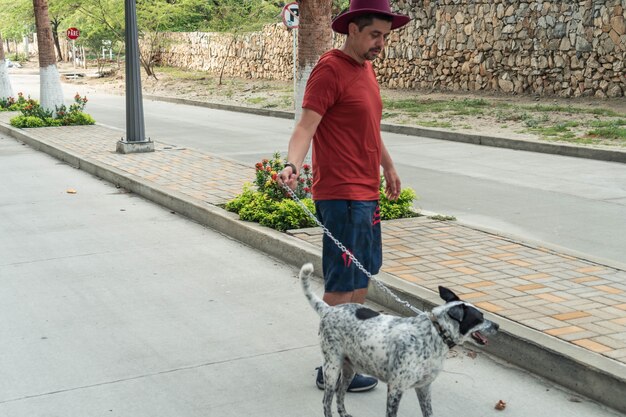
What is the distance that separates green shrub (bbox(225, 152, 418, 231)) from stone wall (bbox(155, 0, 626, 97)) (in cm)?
1369

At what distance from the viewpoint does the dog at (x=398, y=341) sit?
376cm

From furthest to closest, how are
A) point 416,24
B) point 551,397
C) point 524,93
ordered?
point 416,24
point 524,93
point 551,397

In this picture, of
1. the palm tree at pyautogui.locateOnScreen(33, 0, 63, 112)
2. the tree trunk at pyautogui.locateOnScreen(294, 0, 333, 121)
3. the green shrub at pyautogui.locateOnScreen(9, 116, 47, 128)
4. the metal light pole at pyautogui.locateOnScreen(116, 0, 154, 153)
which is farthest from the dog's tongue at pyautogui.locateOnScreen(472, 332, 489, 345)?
the palm tree at pyautogui.locateOnScreen(33, 0, 63, 112)

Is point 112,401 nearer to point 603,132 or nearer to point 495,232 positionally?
point 495,232

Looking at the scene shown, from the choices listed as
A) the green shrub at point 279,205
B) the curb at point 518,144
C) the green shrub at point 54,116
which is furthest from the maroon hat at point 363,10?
the green shrub at point 54,116

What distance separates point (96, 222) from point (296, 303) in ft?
12.5

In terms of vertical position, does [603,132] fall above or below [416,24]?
below

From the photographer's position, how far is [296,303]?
6.50 metres

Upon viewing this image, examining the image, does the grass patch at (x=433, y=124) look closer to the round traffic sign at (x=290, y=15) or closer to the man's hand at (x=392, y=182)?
the round traffic sign at (x=290, y=15)

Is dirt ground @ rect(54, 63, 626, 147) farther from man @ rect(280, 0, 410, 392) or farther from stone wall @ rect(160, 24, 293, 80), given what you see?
man @ rect(280, 0, 410, 392)

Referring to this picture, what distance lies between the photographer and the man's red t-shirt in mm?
4324

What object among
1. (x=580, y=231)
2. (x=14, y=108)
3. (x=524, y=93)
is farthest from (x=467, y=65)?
(x=580, y=231)

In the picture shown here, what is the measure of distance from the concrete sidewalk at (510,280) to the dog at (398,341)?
1.08 metres

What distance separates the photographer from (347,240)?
4520 mm
